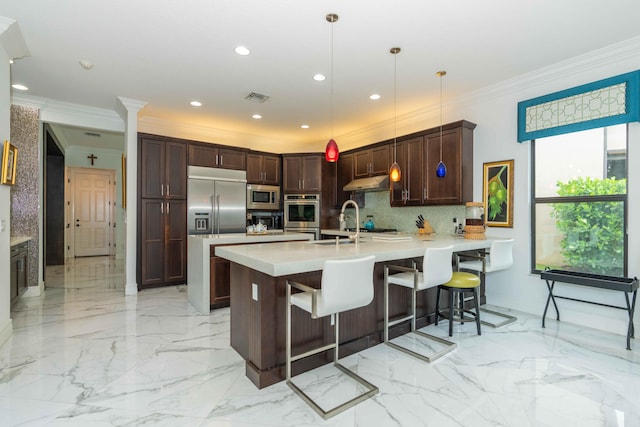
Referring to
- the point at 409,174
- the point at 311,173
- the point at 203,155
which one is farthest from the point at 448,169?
the point at 203,155

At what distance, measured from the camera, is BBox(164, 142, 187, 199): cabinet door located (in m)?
5.15

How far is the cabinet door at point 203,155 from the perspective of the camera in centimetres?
536

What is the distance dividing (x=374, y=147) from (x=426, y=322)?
318 centimetres

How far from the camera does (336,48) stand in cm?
315

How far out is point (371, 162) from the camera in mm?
5598

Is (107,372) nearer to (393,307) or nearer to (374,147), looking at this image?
(393,307)

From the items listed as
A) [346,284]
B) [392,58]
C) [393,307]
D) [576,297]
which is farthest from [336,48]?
[576,297]

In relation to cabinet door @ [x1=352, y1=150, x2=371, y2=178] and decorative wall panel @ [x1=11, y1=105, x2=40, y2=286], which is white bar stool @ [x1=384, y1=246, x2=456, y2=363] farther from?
decorative wall panel @ [x1=11, y1=105, x2=40, y2=286]

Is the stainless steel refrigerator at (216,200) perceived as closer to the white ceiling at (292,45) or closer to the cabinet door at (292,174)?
the cabinet door at (292,174)

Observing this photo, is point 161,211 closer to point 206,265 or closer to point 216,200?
point 216,200

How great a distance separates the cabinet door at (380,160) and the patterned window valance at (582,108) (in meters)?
1.96

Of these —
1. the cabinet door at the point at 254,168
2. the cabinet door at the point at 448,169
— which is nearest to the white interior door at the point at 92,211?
the cabinet door at the point at 254,168

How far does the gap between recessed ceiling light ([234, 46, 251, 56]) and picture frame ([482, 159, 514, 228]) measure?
3296mm

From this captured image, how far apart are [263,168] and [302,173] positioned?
780mm
